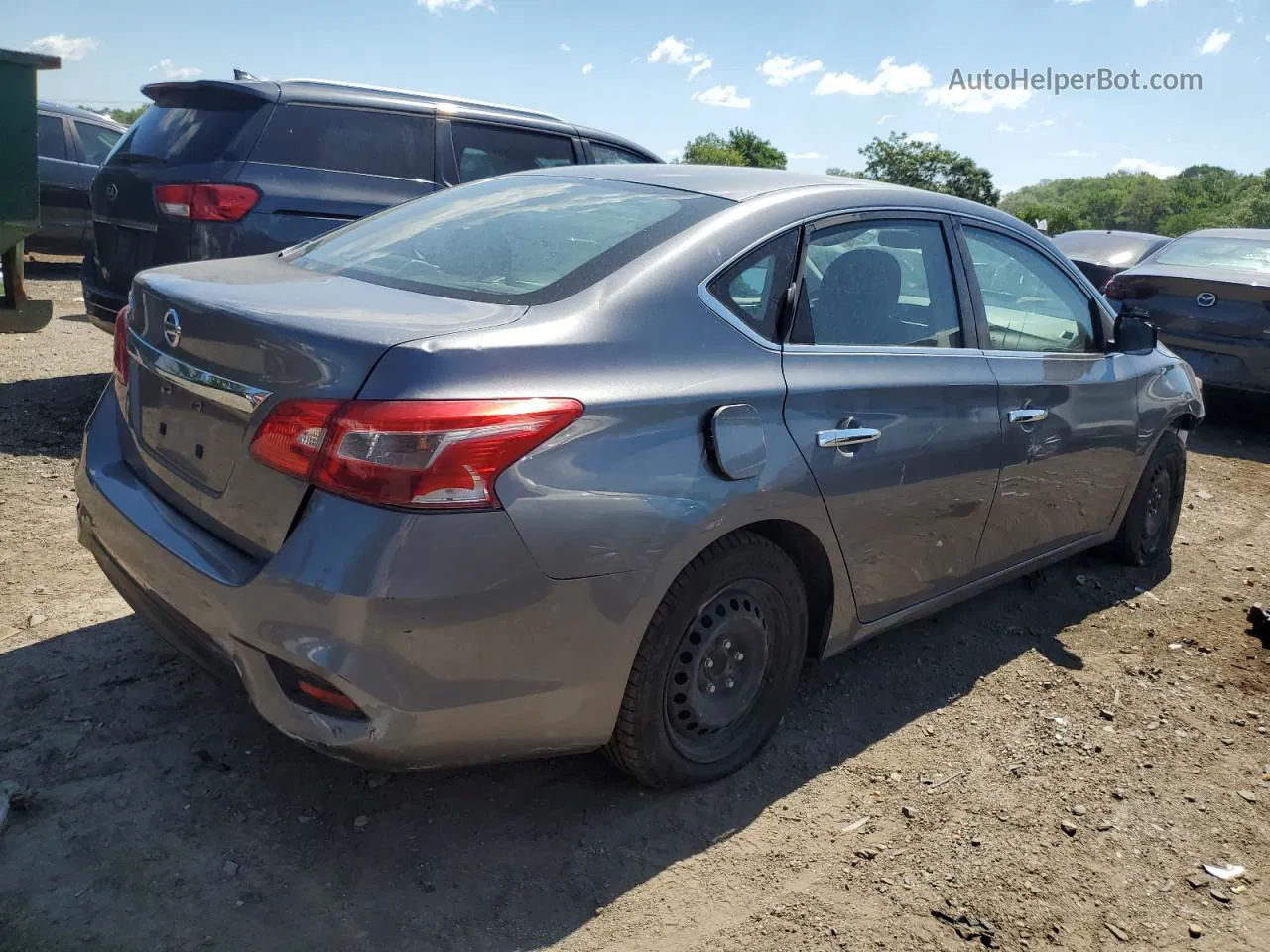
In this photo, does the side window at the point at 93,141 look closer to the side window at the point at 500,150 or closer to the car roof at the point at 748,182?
the side window at the point at 500,150

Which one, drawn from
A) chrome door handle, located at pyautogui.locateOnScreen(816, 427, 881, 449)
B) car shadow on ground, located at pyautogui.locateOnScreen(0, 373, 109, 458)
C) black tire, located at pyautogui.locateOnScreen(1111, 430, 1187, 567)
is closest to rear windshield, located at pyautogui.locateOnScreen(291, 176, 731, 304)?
chrome door handle, located at pyautogui.locateOnScreen(816, 427, 881, 449)

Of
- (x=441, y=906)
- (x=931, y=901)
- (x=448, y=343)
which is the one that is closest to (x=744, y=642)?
(x=931, y=901)

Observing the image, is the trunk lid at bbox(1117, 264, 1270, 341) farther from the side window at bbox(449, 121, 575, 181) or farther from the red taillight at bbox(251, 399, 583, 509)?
the red taillight at bbox(251, 399, 583, 509)

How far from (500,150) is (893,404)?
13.4ft

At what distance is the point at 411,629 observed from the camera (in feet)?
7.04

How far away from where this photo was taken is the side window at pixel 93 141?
11.8 meters

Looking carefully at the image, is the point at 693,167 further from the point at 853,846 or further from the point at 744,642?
the point at 853,846

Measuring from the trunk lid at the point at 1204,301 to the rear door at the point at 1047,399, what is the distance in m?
4.05


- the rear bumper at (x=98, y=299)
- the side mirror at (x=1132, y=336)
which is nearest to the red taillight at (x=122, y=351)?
the rear bumper at (x=98, y=299)

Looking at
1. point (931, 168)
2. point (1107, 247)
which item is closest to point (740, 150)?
point (931, 168)

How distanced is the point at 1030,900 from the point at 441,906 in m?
1.44

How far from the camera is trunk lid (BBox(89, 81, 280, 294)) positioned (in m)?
5.34

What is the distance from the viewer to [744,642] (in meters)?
2.89

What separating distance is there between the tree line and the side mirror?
4035 centimetres
